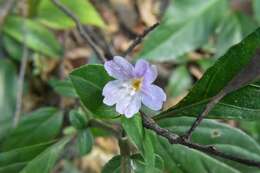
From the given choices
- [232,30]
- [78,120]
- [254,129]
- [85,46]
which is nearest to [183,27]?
[232,30]

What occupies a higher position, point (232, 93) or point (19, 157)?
point (19, 157)

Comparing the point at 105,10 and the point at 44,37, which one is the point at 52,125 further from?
the point at 105,10

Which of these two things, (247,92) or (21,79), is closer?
(247,92)

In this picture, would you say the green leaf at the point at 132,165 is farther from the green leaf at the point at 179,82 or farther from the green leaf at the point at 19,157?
the green leaf at the point at 179,82

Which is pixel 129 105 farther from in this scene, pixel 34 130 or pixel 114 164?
pixel 34 130

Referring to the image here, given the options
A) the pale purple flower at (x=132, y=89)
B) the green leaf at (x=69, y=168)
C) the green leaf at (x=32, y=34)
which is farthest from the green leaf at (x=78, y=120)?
the green leaf at (x=32, y=34)

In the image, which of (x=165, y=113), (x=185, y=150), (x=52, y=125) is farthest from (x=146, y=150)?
(x=52, y=125)

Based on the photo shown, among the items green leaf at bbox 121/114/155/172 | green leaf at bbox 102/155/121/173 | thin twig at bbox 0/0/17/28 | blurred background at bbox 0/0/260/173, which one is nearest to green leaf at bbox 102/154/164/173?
green leaf at bbox 102/155/121/173
